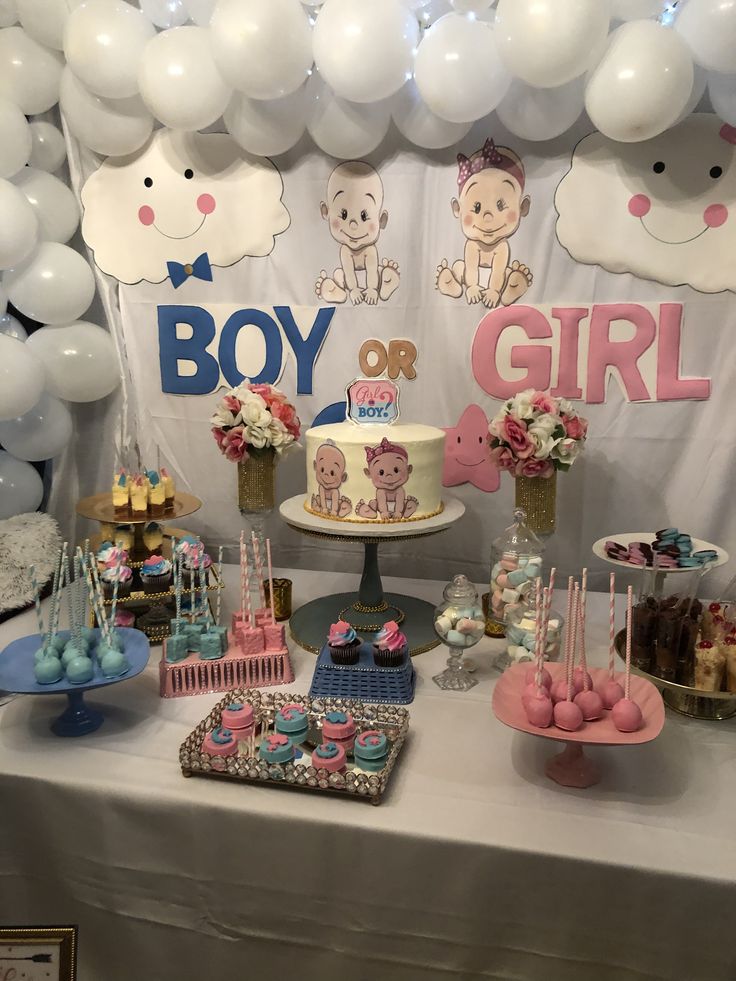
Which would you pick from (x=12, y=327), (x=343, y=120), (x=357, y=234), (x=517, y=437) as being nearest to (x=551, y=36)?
(x=343, y=120)

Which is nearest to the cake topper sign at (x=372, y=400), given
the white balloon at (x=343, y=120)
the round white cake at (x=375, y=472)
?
the round white cake at (x=375, y=472)

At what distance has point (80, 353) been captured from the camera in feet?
6.97

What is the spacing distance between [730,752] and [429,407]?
1149 millimetres

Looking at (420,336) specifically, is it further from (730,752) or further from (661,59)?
(730,752)

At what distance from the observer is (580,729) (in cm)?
117

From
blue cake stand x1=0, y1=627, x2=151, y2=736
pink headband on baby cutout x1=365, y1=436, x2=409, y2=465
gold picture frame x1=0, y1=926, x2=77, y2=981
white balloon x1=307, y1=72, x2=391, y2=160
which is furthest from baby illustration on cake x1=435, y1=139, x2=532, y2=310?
gold picture frame x1=0, y1=926, x2=77, y2=981

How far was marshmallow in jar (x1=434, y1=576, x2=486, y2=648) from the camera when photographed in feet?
4.91

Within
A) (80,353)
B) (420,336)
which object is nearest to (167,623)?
(80,353)

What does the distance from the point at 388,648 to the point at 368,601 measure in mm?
340

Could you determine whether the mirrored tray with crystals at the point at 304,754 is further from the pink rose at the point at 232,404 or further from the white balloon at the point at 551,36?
the white balloon at the point at 551,36

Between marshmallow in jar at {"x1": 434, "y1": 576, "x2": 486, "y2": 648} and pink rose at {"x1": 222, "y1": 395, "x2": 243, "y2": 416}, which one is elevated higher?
pink rose at {"x1": 222, "y1": 395, "x2": 243, "y2": 416}

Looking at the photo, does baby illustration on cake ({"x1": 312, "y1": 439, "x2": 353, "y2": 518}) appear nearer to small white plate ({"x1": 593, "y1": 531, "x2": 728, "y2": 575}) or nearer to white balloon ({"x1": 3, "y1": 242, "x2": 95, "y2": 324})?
small white plate ({"x1": 593, "y1": 531, "x2": 728, "y2": 575})

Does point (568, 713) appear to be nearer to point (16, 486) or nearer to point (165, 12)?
point (16, 486)

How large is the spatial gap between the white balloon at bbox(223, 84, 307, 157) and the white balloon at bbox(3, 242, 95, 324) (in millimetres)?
544
